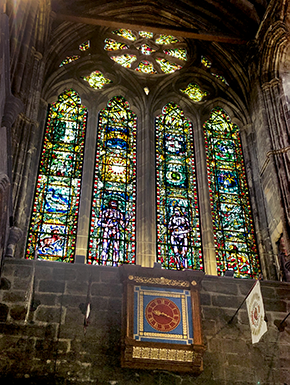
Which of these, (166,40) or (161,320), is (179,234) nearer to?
(161,320)

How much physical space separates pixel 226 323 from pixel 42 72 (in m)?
6.28

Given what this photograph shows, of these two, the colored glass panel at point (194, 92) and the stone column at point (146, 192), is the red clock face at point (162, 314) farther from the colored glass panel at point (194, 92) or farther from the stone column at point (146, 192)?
the colored glass panel at point (194, 92)

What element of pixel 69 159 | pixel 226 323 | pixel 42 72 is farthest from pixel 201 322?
pixel 42 72

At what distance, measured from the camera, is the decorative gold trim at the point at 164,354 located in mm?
7973

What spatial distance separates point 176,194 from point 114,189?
1.22 meters

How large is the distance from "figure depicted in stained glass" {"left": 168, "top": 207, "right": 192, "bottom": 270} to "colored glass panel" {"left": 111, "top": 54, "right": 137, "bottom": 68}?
422 cm

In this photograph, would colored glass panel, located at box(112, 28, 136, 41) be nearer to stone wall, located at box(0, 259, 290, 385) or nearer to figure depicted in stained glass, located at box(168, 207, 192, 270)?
figure depicted in stained glass, located at box(168, 207, 192, 270)

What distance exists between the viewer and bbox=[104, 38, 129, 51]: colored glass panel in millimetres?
13688

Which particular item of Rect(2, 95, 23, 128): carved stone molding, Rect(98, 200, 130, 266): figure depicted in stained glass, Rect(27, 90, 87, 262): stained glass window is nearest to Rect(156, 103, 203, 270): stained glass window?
Rect(98, 200, 130, 266): figure depicted in stained glass

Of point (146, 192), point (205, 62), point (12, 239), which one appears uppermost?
point (205, 62)

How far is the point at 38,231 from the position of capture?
1022cm

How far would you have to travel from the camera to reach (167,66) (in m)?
13.7

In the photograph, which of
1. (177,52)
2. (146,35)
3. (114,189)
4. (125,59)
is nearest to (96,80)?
(125,59)

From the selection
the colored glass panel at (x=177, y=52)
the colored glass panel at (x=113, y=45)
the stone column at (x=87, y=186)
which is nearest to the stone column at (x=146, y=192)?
the stone column at (x=87, y=186)
